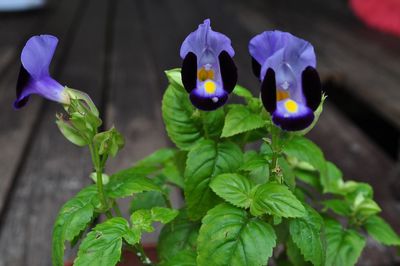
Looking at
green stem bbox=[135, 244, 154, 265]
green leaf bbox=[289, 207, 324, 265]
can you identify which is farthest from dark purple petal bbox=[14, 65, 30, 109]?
green leaf bbox=[289, 207, 324, 265]

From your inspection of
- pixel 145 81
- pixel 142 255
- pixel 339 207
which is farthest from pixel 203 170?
pixel 145 81

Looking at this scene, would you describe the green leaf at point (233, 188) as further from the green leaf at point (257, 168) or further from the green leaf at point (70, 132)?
the green leaf at point (70, 132)

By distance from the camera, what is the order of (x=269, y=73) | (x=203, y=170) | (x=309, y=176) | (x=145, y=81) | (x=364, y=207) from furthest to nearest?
(x=145, y=81)
(x=309, y=176)
(x=364, y=207)
(x=203, y=170)
(x=269, y=73)

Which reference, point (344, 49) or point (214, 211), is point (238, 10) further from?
point (214, 211)

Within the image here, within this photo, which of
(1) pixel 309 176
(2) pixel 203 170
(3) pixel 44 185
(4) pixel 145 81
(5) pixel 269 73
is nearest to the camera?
(5) pixel 269 73

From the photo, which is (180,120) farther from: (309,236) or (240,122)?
(309,236)

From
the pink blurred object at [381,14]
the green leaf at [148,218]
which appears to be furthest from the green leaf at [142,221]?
the pink blurred object at [381,14]
